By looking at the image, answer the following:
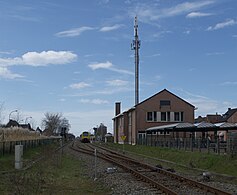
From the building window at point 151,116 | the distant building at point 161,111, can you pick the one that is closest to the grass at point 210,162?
the distant building at point 161,111

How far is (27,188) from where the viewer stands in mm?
14367

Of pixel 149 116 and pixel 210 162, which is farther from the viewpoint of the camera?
pixel 149 116

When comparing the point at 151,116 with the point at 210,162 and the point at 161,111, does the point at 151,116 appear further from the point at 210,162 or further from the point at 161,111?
the point at 210,162

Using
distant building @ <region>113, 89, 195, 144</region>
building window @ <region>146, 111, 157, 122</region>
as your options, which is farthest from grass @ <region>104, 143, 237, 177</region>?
building window @ <region>146, 111, 157, 122</region>

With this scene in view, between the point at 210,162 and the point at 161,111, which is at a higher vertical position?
the point at 161,111

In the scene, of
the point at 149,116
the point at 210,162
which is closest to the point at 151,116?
the point at 149,116

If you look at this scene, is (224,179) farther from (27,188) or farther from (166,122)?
(166,122)

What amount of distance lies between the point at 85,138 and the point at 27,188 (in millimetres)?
98890

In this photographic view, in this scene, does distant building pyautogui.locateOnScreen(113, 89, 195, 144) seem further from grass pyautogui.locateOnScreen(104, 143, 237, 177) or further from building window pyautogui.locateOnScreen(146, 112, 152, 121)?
grass pyautogui.locateOnScreen(104, 143, 237, 177)

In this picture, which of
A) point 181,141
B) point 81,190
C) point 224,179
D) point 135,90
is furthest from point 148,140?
point 81,190

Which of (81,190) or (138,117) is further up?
(138,117)

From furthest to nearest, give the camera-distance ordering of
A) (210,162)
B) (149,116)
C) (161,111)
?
1. (149,116)
2. (161,111)
3. (210,162)

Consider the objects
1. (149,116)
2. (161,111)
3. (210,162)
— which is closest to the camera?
(210,162)

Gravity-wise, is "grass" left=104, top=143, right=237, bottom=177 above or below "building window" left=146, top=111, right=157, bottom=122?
below
